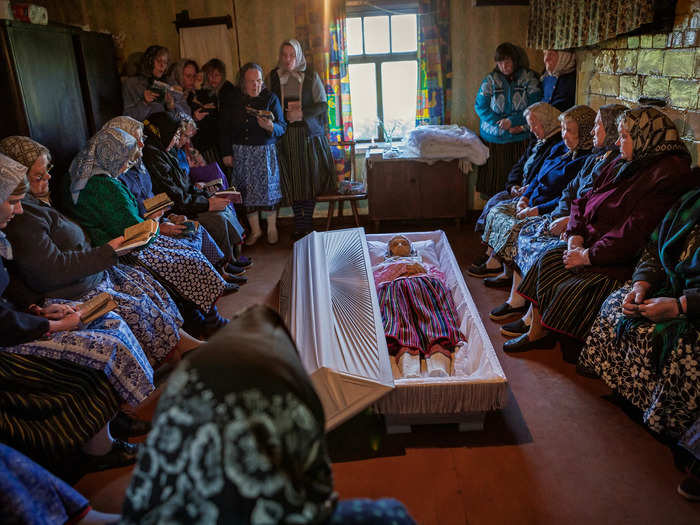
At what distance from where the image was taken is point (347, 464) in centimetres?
228

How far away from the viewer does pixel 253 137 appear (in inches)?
193

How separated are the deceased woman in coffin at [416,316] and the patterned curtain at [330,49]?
2.50m

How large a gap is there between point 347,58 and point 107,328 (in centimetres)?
381

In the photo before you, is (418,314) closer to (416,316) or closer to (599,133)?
(416,316)

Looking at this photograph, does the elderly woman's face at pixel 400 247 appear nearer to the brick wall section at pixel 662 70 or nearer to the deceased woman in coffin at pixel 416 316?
the deceased woman in coffin at pixel 416 316

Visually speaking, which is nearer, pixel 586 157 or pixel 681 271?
pixel 681 271

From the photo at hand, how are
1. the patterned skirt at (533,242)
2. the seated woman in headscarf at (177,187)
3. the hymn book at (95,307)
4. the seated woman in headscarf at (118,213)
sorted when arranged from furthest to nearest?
the seated woman in headscarf at (177,187)
the patterned skirt at (533,242)
the seated woman in headscarf at (118,213)
the hymn book at (95,307)

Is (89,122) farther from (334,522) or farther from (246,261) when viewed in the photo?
(334,522)

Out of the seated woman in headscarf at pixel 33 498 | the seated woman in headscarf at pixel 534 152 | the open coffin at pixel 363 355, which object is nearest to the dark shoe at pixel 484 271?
the seated woman in headscarf at pixel 534 152

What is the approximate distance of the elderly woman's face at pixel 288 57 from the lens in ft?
16.1

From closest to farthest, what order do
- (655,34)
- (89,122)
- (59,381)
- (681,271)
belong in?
(59,381) → (681,271) → (655,34) → (89,122)

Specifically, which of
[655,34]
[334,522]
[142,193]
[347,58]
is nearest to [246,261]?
[142,193]

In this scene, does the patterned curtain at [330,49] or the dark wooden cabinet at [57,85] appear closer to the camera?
the dark wooden cabinet at [57,85]

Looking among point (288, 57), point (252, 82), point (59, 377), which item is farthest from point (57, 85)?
point (59, 377)
